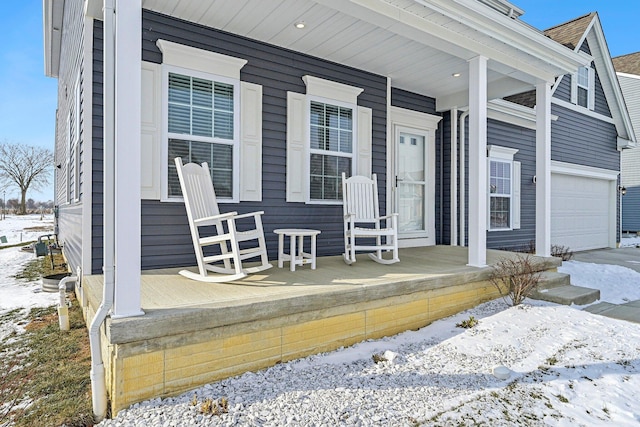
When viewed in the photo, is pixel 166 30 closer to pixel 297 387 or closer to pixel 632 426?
pixel 297 387

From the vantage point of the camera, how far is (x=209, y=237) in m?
3.05

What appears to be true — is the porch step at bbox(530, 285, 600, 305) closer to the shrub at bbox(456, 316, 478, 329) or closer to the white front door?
the shrub at bbox(456, 316, 478, 329)

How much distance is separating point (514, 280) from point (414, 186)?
8.41ft

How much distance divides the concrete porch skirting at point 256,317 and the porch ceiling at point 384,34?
225cm

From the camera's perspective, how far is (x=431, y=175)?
6238mm

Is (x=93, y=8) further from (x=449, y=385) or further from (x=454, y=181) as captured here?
(x=454, y=181)

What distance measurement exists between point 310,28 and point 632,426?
3971mm

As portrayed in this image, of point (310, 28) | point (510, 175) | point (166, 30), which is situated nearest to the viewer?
point (166, 30)

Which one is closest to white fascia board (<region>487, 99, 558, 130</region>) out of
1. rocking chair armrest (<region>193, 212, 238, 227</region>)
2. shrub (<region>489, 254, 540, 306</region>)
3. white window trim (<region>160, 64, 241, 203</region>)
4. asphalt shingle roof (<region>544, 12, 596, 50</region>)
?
asphalt shingle roof (<region>544, 12, 596, 50</region>)

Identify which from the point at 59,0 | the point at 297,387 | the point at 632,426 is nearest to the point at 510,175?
the point at 632,426

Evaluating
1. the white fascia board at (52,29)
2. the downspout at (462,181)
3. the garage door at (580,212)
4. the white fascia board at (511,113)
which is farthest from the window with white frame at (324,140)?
the garage door at (580,212)

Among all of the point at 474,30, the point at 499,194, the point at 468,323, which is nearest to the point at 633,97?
the point at 499,194

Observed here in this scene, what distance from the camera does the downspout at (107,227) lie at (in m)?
1.99

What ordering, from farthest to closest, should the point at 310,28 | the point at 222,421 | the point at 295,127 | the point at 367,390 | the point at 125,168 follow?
the point at 295,127, the point at 310,28, the point at 367,390, the point at 125,168, the point at 222,421
